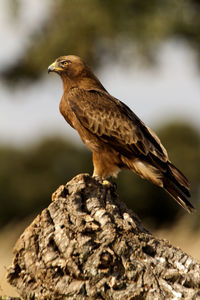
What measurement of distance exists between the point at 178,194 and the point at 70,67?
226cm

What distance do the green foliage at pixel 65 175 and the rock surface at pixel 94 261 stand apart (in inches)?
496

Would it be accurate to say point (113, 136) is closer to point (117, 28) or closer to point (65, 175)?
point (65, 175)

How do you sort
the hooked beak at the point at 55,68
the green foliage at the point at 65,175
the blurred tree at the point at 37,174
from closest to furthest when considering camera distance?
the hooked beak at the point at 55,68, the green foliage at the point at 65,175, the blurred tree at the point at 37,174

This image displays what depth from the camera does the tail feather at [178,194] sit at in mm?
7695

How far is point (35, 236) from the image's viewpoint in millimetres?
5816

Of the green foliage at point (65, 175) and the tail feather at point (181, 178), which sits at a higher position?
the green foliage at point (65, 175)

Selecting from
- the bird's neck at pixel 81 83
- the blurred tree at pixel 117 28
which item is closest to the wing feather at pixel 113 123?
the bird's neck at pixel 81 83

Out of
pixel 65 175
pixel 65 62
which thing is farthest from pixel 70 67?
pixel 65 175

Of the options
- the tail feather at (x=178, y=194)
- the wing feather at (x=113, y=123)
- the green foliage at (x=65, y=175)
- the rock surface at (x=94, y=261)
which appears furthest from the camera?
the green foliage at (x=65, y=175)

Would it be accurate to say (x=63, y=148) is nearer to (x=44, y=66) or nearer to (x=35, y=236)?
(x=44, y=66)

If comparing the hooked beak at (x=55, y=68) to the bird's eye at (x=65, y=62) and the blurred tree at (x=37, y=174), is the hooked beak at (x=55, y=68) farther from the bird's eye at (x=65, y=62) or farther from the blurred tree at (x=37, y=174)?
the blurred tree at (x=37, y=174)

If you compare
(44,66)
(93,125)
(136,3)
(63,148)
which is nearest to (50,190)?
(63,148)

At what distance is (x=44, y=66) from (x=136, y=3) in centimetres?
356

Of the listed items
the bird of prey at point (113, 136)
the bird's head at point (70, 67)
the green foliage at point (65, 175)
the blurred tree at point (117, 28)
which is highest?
the blurred tree at point (117, 28)
